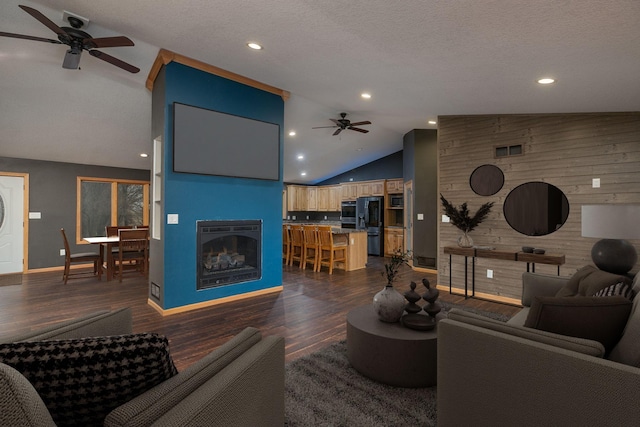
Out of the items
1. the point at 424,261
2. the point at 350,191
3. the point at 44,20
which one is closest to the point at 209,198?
the point at 44,20

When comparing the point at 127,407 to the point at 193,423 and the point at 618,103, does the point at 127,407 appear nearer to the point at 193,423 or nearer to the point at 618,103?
the point at 193,423

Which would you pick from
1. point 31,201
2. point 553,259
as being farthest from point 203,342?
point 31,201

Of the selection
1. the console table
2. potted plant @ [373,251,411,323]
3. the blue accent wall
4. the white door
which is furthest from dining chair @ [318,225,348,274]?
the white door

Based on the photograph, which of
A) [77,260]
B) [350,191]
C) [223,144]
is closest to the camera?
[223,144]

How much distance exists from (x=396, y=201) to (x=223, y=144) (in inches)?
221

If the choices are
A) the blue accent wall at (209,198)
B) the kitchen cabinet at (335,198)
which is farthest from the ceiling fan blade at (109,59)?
the kitchen cabinet at (335,198)

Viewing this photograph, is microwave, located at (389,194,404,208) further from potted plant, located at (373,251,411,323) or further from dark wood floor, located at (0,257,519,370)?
potted plant, located at (373,251,411,323)

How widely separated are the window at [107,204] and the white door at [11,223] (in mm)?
894

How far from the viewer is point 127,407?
0.83m

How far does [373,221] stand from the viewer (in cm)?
879

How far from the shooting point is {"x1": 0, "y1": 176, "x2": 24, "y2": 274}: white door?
6.00m

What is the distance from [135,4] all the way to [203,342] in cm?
299

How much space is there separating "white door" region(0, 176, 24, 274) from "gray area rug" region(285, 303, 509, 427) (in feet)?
22.1

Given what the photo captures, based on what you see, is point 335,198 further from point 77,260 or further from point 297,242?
point 77,260
